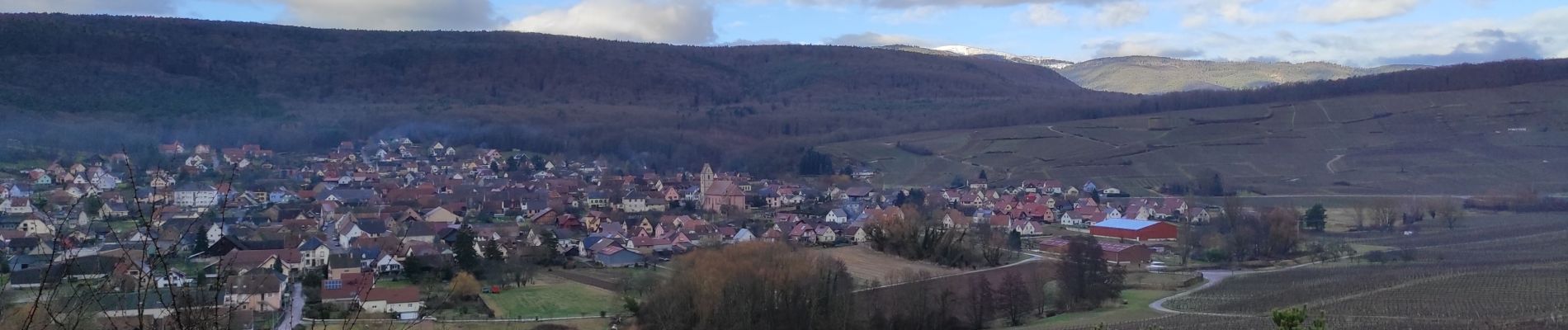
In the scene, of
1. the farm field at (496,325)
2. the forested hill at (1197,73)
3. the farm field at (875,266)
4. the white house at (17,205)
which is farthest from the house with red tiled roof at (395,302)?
the forested hill at (1197,73)

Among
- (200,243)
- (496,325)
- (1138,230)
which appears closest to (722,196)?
(1138,230)

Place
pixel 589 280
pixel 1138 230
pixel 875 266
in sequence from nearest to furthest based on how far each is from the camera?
pixel 589 280
pixel 875 266
pixel 1138 230

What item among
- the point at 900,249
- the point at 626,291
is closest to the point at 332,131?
the point at 900,249

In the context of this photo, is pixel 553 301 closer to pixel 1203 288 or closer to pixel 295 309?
pixel 295 309

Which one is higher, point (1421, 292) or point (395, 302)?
point (1421, 292)

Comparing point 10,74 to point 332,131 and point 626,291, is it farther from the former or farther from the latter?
point 626,291

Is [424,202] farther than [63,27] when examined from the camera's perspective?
No
